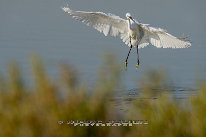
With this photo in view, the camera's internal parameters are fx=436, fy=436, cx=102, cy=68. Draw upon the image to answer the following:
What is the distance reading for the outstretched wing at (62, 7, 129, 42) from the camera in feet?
14.9

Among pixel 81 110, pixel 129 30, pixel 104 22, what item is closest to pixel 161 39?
pixel 129 30

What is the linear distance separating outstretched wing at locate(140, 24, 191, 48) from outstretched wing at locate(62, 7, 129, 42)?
10.2 inches

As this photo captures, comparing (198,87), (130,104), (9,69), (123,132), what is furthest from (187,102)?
(9,69)

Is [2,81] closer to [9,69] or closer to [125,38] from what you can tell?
[9,69]

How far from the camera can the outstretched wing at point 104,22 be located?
4531 millimetres

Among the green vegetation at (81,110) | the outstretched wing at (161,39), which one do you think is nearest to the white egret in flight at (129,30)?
the outstretched wing at (161,39)

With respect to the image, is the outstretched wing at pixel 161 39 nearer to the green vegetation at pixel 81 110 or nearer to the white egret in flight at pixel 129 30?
the white egret in flight at pixel 129 30

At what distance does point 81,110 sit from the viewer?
298cm

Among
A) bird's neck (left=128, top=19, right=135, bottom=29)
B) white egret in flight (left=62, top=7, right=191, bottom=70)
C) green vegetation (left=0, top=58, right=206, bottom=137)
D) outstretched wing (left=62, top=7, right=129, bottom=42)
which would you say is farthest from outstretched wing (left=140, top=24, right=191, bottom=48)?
green vegetation (left=0, top=58, right=206, bottom=137)

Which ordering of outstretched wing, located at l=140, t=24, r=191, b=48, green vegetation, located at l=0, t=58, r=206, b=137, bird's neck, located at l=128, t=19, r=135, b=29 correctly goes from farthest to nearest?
bird's neck, located at l=128, t=19, r=135, b=29 < outstretched wing, located at l=140, t=24, r=191, b=48 < green vegetation, located at l=0, t=58, r=206, b=137

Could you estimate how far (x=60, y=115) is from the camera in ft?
9.61

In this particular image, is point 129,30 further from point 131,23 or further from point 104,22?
point 104,22

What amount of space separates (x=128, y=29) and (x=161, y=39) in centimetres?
41

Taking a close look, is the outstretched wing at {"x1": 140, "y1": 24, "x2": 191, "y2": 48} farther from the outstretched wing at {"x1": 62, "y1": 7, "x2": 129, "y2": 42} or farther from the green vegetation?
the green vegetation
